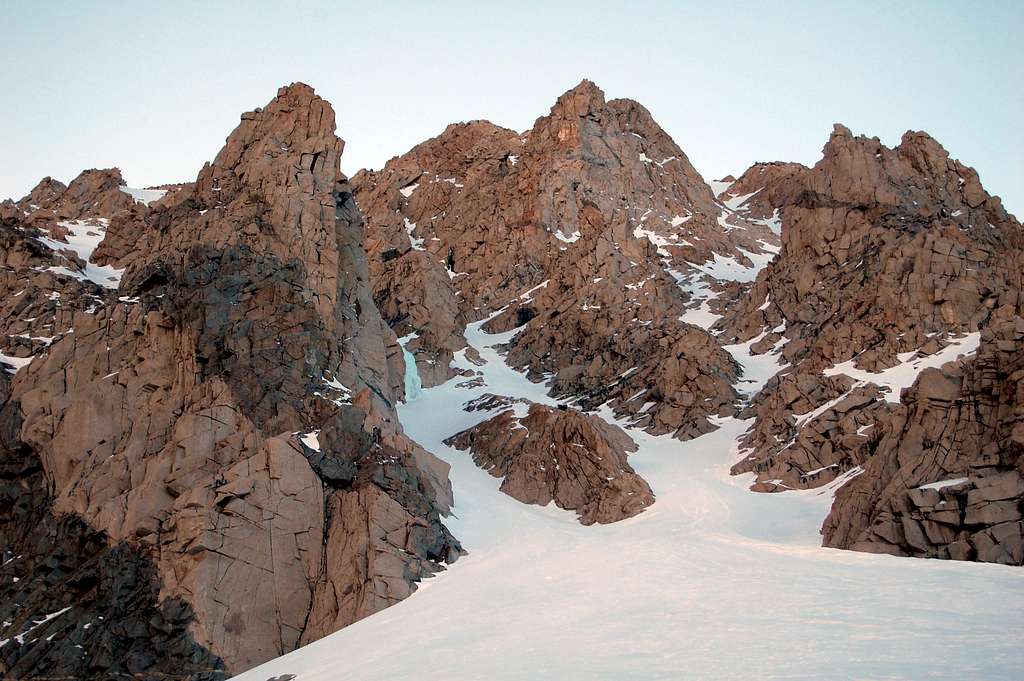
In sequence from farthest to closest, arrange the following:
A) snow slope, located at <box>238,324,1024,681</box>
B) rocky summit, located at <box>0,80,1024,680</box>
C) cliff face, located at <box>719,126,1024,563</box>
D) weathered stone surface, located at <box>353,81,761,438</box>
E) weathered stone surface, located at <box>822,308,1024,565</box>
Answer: weathered stone surface, located at <box>353,81,761,438</box> < cliff face, located at <box>719,126,1024,563</box> < rocky summit, located at <box>0,80,1024,680</box> < weathered stone surface, located at <box>822,308,1024,565</box> < snow slope, located at <box>238,324,1024,681</box>

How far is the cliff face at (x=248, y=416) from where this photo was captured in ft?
91.4

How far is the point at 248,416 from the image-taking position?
112ft

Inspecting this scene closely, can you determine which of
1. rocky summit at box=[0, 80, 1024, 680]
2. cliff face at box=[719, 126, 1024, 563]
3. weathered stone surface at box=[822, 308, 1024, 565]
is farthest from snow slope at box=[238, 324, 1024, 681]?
cliff face at box=[719, 126, 1024, 563]

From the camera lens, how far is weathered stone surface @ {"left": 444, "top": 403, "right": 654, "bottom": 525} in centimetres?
4425

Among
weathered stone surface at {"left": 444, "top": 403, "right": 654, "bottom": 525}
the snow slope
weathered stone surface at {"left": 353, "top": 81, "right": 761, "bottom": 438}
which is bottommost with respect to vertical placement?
the snow slope

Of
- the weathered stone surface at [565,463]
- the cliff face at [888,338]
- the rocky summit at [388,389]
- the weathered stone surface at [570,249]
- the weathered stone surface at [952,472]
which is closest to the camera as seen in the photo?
the weathered stone surface at [952,472]

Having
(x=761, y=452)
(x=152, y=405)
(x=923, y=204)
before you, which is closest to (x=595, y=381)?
(x=761, y=452)

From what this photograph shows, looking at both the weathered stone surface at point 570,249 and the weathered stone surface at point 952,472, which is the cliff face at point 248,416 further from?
the weathered stone surface at point 570,249

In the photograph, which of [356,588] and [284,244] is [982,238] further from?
[356,588]

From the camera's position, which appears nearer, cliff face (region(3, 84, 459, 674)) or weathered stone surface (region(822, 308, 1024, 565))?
weathered stone surface (region(822, 308, 1024, 565))

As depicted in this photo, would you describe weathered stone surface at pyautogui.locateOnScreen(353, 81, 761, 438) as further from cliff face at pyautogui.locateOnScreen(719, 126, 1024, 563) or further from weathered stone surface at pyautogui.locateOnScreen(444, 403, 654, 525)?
weathered stone surface at pyautogui.locateOnScreen(444, 403, 654, 525)

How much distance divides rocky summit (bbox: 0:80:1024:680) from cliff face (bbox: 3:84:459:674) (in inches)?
4.8

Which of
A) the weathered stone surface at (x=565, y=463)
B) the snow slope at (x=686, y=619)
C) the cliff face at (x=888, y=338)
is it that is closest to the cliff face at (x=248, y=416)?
the snow slope at (x=686, y=619)

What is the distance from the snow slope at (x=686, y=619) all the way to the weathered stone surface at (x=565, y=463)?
35.7 feet
